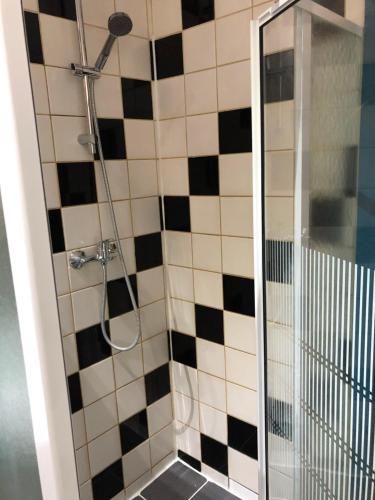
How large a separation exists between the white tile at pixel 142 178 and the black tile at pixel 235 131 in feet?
1.04

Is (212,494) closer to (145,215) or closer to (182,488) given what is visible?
(182,488)

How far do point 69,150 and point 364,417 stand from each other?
1092 mm

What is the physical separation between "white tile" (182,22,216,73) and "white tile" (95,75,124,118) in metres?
0.26

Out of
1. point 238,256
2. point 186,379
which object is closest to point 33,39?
point 238,256

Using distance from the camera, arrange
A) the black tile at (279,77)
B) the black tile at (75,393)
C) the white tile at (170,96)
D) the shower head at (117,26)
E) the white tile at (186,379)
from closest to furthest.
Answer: the black tile at (279,77), the shower head at (117,26), the black tile at (75,393), the white tile at (170,96), the white tile at (186,379)

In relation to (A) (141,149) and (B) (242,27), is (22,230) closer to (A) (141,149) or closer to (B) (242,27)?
(A) (141,149)

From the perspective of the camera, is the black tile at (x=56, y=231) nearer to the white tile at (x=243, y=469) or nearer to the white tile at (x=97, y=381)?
the white tile at (x=97, y=381)

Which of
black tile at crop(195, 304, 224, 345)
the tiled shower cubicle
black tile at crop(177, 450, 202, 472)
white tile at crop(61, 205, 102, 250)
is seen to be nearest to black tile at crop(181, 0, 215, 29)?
the tiled shower cubicle

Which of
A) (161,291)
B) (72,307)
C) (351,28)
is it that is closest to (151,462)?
(161,291)

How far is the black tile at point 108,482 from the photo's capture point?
1481mm

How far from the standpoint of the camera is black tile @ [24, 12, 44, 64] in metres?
1.13

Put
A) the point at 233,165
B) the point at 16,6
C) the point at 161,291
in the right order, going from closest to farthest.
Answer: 1. the point at 16,6
2. the point at 233,165
3. the point at 161,291

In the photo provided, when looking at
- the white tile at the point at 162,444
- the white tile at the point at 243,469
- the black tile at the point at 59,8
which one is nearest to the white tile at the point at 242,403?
the white tile at the point at 243,469

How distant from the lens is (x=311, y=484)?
99 centimetres
